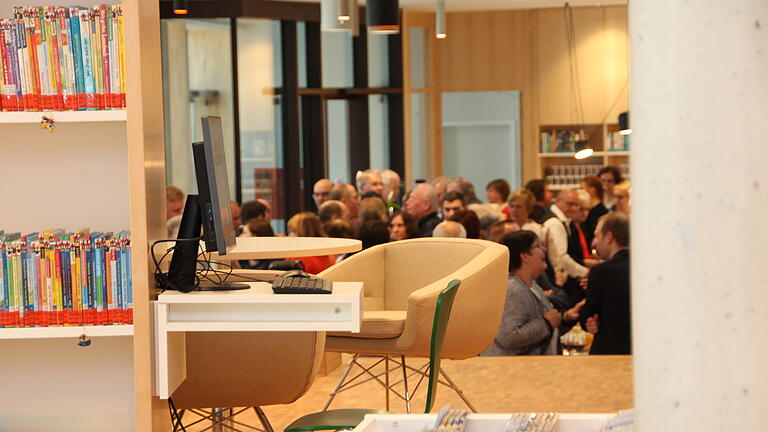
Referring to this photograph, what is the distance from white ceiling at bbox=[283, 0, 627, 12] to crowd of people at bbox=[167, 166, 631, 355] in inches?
135

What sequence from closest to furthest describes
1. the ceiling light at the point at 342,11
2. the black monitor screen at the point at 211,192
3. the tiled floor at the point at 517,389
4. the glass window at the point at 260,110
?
1. the black monitor screen at the point at 211,192
2. the tiled floor at the point at 517,389
3. the ceiling light at the point at 342,11
4. the glass window at the point at 260,110

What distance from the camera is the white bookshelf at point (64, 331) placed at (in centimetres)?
297

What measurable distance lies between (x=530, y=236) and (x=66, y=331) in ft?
12.0

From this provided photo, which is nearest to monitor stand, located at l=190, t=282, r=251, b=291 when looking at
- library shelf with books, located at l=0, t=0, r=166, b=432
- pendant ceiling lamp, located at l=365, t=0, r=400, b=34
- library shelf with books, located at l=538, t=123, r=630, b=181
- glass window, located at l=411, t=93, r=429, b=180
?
library shelf with books, located at l=0, t=0, r=166, b=432

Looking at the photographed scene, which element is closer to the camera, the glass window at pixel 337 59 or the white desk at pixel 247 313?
the white desk at pixel 247 313

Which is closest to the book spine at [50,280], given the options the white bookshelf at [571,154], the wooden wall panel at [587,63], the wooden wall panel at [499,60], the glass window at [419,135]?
the glass window at [419,135]

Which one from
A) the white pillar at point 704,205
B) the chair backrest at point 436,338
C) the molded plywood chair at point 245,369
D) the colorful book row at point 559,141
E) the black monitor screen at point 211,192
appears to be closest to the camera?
the white pillar at point 704,205

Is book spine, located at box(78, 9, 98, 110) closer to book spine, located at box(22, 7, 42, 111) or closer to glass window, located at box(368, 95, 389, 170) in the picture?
book spine, located at box(22, 7, 42, 111)

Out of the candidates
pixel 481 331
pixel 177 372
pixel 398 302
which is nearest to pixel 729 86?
pixel 177 372

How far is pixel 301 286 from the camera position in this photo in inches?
115

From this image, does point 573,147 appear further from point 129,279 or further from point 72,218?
point 129,279

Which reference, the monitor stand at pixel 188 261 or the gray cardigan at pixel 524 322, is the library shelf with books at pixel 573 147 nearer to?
the gray cardigan at pixel 524 322

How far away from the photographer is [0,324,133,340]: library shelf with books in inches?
117

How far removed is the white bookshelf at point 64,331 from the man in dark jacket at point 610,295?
3.77m
